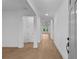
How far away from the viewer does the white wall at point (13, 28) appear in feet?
30.2

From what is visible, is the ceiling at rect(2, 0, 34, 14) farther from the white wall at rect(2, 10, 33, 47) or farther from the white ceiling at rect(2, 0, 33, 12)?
the white wall at rect(2, 10, 33, 47)

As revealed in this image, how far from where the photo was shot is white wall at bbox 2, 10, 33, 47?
30.2 ft

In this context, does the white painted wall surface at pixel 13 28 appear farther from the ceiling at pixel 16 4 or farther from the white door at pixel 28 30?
the white door at pixel 28 30

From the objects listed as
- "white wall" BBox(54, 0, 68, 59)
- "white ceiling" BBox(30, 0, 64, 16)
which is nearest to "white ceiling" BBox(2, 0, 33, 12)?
"white ceiling" BBox(30, 0, 64, 16)

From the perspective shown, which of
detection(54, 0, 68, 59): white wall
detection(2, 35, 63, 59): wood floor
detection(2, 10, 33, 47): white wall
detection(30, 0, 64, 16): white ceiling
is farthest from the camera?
detection(2, 10, 33, 47): white wall

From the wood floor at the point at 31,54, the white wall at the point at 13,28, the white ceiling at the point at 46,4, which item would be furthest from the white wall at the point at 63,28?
the white wall at the point at 13,28

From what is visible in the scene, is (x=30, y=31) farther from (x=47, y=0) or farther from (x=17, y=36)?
(x=47, y=0)

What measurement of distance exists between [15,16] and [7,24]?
896mm

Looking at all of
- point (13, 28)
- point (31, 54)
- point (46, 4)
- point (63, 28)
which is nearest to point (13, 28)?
point (13, 28)

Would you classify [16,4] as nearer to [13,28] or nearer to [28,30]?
[13,28]

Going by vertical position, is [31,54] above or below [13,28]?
below

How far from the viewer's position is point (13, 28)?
9.45m

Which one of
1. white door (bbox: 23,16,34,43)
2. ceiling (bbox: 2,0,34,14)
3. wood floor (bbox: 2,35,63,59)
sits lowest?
wood floor (bbox: 2,35,63,59)

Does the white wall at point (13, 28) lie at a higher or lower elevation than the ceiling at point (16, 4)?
lower
